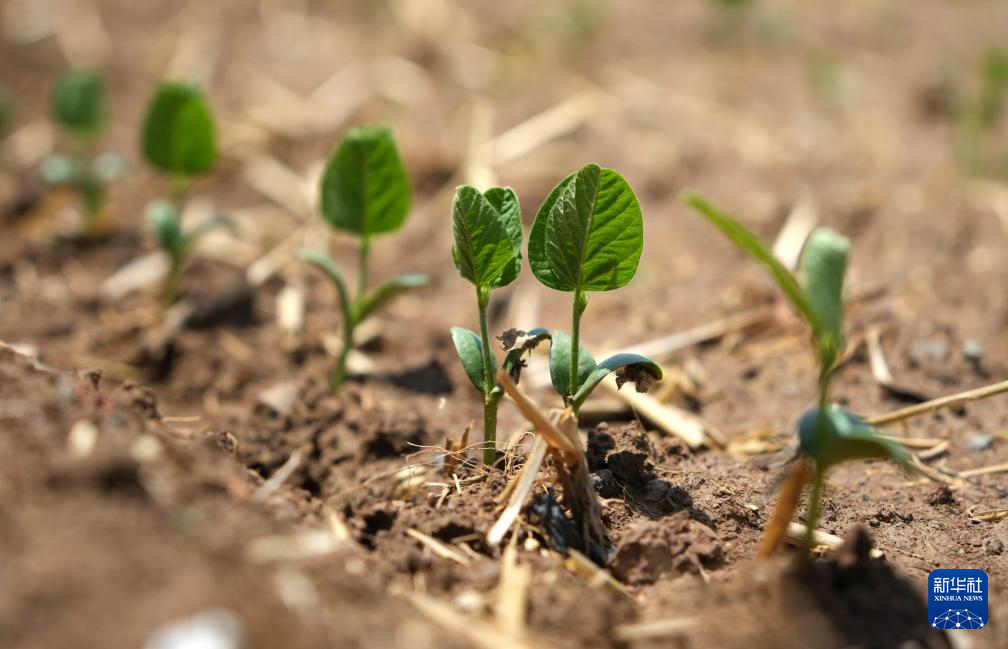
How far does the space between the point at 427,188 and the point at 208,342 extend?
4.56 ft

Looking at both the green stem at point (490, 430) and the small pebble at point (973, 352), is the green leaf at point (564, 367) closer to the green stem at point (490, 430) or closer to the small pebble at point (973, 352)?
the green stem at point (490, 430)

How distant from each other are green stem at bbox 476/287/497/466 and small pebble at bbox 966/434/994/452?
4.14 ft

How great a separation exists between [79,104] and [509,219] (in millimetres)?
2442

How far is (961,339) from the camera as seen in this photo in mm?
2652

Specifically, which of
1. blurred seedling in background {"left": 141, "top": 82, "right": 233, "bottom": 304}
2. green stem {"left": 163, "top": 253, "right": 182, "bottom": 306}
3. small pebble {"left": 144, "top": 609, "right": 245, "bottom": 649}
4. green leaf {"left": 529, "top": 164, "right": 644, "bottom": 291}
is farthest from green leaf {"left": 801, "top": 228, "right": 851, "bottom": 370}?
green stem {"left": 163, "top": 253, "right": 182, "bottom": 306}

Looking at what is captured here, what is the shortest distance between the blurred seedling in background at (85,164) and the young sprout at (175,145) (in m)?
0.47

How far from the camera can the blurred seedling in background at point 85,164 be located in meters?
3.34

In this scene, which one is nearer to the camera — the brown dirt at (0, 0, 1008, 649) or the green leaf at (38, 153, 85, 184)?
A: the brown dirt at (0, 0, 1008, 649)

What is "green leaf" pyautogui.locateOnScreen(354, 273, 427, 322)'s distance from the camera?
7.92 feet

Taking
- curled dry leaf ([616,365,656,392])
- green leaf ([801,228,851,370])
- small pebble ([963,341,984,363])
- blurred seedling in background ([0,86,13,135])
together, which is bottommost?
curled dry leaf ([616,365,656,392])

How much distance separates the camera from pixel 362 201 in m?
2.48

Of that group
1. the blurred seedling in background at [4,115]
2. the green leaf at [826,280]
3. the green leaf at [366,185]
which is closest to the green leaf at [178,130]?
the green leaf at [366,185]

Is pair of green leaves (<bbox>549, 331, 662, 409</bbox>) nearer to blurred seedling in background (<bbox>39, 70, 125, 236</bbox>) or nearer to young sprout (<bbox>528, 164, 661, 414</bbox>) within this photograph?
young sprout (<bbox>528, 164, 661, 414</bbox>)

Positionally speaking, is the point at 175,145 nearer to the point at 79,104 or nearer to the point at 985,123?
the point at 79,104
